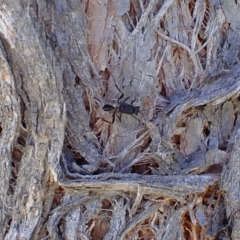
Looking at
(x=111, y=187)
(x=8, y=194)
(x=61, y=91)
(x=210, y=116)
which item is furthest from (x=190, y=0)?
(x=8, y=194)

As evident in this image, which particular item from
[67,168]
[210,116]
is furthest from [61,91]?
[210,116]

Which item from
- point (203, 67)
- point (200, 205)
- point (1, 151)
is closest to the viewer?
point (1, 151)

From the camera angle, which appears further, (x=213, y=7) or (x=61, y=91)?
(x=213, y=7)

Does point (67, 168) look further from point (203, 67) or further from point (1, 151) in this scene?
point (203, 67)

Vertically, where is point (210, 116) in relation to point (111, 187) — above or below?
above

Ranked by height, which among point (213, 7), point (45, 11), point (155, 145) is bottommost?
point (155, 145)

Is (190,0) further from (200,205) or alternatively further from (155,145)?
(200,205)

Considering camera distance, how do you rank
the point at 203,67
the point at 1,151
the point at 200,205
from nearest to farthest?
the point at 1,151 < the point at 200,205 < the point at 203,67
